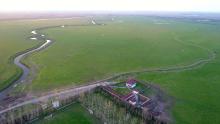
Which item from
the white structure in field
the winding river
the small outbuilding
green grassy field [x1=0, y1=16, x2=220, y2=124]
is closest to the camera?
the white structure in field

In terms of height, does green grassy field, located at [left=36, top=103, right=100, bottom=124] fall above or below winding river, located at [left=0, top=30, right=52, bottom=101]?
below

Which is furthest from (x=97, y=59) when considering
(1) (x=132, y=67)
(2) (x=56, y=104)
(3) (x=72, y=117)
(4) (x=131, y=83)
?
(3) (x=72, y=117)

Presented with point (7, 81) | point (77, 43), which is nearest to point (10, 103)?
point (7, 81)

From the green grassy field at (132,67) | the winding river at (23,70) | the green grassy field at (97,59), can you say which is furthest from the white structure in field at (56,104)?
the winding river at (23,70)

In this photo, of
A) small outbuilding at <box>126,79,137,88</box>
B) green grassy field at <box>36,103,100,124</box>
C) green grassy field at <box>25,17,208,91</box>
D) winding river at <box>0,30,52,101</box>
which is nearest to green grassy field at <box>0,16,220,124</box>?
green grassy field at <box>25,17,208,91</box>

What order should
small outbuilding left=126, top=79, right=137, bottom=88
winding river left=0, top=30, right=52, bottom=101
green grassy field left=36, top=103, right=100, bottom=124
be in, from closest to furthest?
1. green grassy field left=36, top=103, right=100, bottom=124
2. winding river left=0, top=30, right=52, bottom=101
3. small outbuilding left=126, top=79, right=137, bottom=88

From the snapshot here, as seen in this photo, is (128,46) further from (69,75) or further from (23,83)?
(23,83)

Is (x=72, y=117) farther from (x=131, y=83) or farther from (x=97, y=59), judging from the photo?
(x=97, y=59)

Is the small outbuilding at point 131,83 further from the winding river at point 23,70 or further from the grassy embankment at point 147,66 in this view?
the winding river at point 23,70

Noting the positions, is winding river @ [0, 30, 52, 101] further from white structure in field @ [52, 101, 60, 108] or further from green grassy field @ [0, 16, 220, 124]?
white structure in field @ [52, 101, 60, 108]
